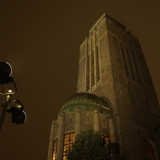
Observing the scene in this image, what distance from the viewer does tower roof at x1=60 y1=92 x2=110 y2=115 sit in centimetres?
2995

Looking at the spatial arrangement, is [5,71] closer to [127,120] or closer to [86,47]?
[127,120]

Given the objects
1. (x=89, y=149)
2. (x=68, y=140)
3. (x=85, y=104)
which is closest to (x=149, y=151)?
(x=85, y=104)

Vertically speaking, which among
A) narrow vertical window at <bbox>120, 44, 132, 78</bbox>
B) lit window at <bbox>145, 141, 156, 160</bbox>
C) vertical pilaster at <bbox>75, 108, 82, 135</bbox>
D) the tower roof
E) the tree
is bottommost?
the tree

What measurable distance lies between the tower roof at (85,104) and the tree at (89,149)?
9061mm

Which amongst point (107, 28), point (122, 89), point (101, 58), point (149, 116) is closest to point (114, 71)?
point (122, 89)

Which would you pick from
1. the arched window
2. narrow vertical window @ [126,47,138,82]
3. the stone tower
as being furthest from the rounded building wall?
narrow vertical window @ [126,47,138,82]

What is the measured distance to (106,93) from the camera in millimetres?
34719

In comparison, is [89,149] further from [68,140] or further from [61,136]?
[61,136]

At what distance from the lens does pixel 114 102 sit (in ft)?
104

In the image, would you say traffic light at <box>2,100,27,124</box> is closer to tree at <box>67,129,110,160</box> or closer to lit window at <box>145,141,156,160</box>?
tree at <box>67,129,110,160</box>

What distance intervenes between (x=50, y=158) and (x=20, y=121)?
19982 millimetres

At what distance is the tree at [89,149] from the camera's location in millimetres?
19344

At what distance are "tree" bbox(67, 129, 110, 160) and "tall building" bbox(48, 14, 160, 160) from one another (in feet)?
17.3

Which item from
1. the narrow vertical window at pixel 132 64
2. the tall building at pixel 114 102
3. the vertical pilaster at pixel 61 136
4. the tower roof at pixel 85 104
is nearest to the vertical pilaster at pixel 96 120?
the tall building at pixel 114 102
